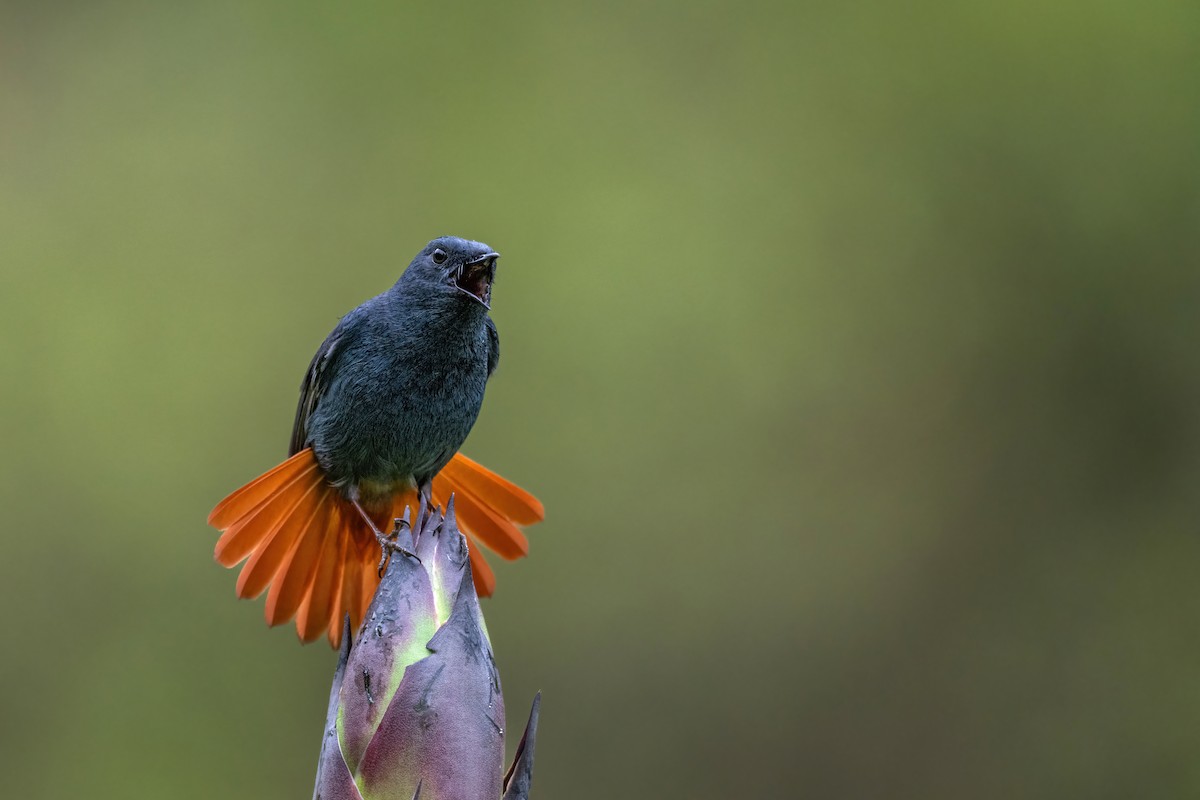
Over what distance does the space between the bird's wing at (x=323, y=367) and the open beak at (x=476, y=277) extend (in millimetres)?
272

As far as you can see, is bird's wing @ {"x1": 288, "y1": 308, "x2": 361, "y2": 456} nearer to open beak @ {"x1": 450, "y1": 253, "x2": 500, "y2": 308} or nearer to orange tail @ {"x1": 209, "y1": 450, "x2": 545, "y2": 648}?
orange tail @ {"x1": 209, "y1": 450, "x2": 545, "y2": 648}

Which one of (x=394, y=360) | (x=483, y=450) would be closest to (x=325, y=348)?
(x=394, y=360)

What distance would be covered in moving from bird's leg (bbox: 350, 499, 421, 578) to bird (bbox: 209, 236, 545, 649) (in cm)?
1

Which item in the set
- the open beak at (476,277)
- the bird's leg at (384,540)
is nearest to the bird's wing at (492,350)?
the open beak at (476,277)

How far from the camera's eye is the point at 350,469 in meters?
1.99

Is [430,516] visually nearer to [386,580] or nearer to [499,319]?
[386,580]

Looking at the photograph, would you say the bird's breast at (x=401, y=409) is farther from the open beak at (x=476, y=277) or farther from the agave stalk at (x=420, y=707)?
the agave stalk at (x=420, y=707)

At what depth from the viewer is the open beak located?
1.87 metres

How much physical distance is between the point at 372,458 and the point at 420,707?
0.96 m

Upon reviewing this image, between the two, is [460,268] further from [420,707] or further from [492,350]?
[420,707]

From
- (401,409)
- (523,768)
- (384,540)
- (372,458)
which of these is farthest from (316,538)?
(523,768)

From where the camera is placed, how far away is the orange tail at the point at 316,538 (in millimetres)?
1903

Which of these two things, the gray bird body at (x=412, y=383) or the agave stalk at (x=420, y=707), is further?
the gray bird body at (x=412, y=383)

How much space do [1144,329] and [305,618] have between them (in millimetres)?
4001
